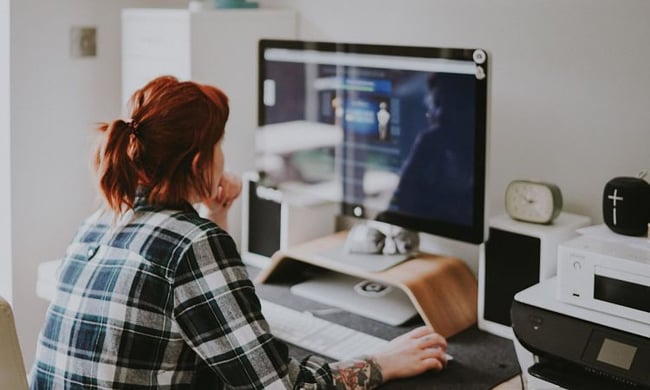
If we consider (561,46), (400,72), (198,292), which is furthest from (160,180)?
(561,46)

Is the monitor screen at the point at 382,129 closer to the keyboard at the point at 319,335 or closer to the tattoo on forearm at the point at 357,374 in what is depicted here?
the keyboard at the point at 319,335

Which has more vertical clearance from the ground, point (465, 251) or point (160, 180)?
point (160, 180)

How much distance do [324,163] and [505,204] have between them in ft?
1.55

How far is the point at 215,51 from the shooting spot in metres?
2.60

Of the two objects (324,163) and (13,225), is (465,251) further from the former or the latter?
(13,225)

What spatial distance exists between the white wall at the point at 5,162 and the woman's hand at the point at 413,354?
1273mm

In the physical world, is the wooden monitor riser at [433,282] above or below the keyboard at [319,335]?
above

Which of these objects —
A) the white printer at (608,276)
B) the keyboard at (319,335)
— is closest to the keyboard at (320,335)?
the keyboard at (319,335)

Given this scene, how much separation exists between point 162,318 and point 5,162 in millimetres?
1314

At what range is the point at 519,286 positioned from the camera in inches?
81.0

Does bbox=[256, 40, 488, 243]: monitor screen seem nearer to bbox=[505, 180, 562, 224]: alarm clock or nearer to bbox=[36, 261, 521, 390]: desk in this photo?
bbox=[505, 180, 562, 224]: alarm clock

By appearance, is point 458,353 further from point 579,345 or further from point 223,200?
→ point 223,200

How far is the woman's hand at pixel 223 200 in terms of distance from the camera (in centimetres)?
213

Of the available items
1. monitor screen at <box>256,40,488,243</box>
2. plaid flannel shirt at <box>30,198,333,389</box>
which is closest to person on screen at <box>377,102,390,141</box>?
monitor screen at <box>256,40,488,243</box>
